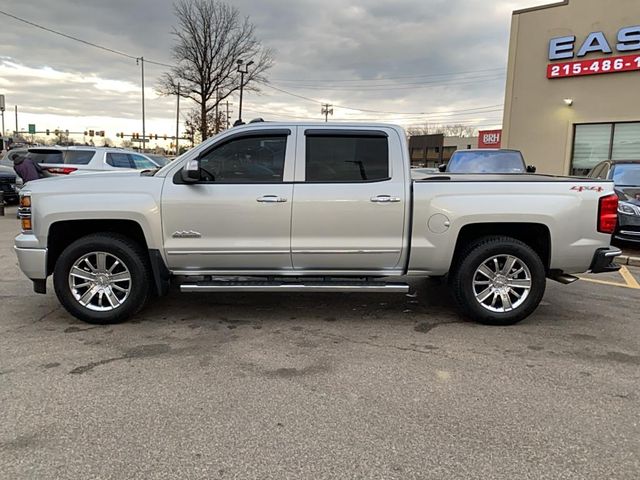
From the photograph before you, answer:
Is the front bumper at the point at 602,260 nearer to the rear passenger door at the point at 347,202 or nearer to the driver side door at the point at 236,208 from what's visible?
the rear passenger door at the point at 347,202

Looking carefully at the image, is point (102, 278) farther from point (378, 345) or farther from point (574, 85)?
point (574, 85)

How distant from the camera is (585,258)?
4867 mm

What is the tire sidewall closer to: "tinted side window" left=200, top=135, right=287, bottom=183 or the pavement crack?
the pavement crack

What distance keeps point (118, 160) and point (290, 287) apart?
1075cm

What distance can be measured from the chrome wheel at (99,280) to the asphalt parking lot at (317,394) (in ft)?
0.94

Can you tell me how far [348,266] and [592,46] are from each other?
1684cm

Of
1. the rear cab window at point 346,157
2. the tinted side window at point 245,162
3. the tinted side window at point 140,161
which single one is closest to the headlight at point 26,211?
the tinted side window at point 245,162

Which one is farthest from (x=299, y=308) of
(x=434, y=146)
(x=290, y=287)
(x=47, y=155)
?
(x=434, y=146)

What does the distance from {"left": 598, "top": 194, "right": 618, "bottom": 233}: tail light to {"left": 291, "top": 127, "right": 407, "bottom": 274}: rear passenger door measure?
1883 mm

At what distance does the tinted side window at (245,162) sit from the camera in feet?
15.8

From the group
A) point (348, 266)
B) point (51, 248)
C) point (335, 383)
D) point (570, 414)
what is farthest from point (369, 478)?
point (51, 248)

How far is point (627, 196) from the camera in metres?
8.84

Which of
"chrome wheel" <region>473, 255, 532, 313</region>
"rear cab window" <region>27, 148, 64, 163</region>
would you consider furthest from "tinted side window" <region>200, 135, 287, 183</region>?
"rear cab window" <region>27, 148, 64, 163</region>

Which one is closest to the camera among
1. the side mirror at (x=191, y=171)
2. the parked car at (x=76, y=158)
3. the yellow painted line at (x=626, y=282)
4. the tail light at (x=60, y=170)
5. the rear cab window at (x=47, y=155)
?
the side mirror at (x=191, y=171)
